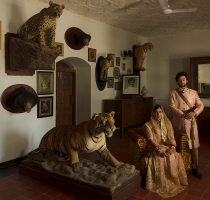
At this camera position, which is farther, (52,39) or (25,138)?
(25,138)

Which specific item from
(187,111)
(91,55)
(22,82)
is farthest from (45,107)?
(187,111)

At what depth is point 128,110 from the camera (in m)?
6.12

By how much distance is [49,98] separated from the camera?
468 centimetres

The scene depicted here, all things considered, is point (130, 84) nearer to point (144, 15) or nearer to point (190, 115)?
point (144, 15)

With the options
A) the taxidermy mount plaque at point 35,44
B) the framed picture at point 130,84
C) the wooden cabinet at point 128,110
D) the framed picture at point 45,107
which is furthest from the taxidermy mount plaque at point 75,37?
the framed picture at point 130,84

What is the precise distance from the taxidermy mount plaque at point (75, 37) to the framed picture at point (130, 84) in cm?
196

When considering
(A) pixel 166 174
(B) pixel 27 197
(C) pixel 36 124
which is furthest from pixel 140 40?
(B) pixel 27 197

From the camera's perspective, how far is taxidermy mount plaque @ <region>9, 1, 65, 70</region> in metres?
3.68

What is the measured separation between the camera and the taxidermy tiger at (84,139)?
2.85 meters

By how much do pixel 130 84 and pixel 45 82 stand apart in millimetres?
2759

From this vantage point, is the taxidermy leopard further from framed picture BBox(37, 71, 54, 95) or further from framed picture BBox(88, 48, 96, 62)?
framed picture BBox(88, 48, 96, 62)

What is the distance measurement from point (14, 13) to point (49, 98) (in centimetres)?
Answer: 166

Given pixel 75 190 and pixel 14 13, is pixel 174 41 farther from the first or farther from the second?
pixel 75 190

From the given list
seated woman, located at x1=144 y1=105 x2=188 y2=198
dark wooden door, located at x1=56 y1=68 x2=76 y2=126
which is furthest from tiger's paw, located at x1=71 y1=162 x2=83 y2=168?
dark wooden door, located at x1=56 y1=68 x2=76 y2=126
